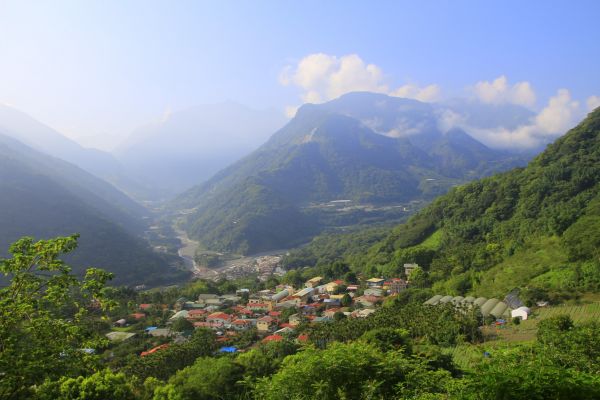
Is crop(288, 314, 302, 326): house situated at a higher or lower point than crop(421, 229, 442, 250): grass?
lower

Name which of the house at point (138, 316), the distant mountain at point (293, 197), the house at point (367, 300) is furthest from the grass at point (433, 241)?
the distant mountain at point (293, 197)

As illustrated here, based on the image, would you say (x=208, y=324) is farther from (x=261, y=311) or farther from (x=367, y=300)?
(x=367, y=300)

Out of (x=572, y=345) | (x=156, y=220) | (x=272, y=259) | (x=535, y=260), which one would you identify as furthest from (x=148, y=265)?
(x=156, y=220)

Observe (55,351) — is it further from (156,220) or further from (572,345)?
(156,220)

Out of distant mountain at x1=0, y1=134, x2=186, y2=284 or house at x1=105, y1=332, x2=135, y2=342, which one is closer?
house at x1=105, y1=332, x2=135, y2=342

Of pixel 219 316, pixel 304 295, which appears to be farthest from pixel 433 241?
pixel 219 316

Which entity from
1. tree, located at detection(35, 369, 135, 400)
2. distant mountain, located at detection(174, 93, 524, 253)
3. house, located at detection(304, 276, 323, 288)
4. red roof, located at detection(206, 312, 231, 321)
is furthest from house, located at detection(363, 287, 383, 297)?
distant mountain, located at detection(174, 93, 524, 253)

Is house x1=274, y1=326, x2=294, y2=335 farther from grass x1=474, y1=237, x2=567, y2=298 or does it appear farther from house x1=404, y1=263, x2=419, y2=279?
house x1=404, y1=263, x2=419, y2=279

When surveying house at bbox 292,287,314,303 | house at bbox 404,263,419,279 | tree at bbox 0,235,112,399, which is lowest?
house at bbox 292,287,314,303
